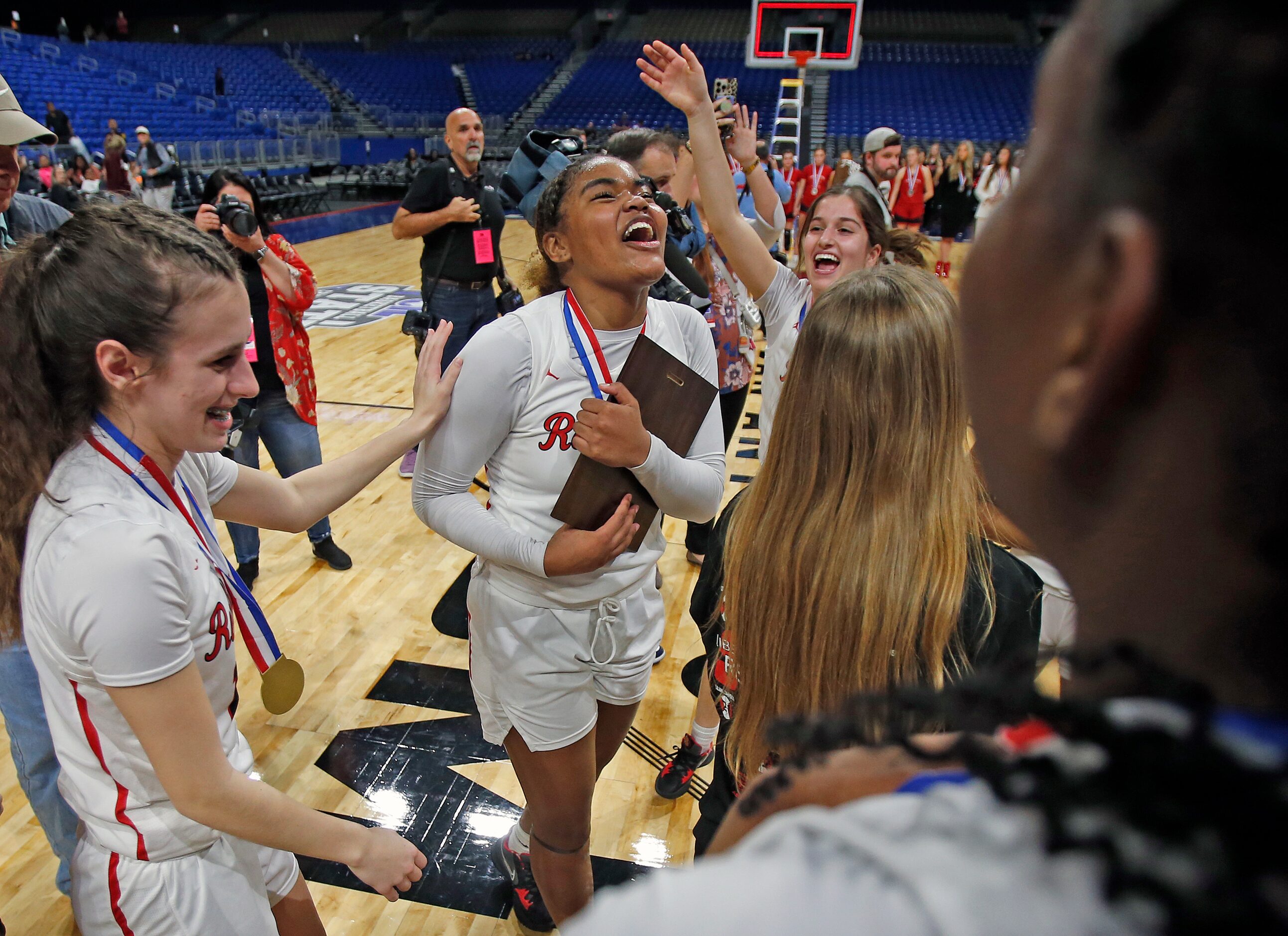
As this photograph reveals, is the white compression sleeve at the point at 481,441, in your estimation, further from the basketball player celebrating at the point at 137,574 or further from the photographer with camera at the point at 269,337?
the photographer with camera at the point at 269,337

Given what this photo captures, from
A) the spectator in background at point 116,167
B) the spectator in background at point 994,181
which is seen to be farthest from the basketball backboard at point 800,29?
the spectator in background at point 116,167

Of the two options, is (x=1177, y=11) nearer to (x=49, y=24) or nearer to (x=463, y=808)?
(x=463, y=808)

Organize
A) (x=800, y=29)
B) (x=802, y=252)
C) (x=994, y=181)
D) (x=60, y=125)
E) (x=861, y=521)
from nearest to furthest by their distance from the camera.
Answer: (x=861, y=521), (x=802, y=252), (x=994, y=181), (x=60, y=125), (x=800, y=29)

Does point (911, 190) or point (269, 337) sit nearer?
point (269, 337)

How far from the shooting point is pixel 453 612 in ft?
11.5

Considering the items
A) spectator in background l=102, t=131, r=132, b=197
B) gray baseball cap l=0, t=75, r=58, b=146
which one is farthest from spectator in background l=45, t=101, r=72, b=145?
gray baseball cap l=0, t=75, r=58, b=146

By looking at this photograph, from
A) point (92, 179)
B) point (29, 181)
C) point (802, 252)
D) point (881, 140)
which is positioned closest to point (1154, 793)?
point (802, 252)

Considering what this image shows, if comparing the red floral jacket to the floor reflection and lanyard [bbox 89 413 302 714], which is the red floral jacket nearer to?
the floor reflection

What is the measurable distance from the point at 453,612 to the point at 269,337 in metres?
1.37

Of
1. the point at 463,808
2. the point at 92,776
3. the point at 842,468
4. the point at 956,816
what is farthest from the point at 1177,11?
the point at 463,808

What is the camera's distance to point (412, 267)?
10.5 metres

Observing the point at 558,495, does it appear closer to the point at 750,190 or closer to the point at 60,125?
the point at 750,190

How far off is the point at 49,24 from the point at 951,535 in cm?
3178

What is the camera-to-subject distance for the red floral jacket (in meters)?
3.37
